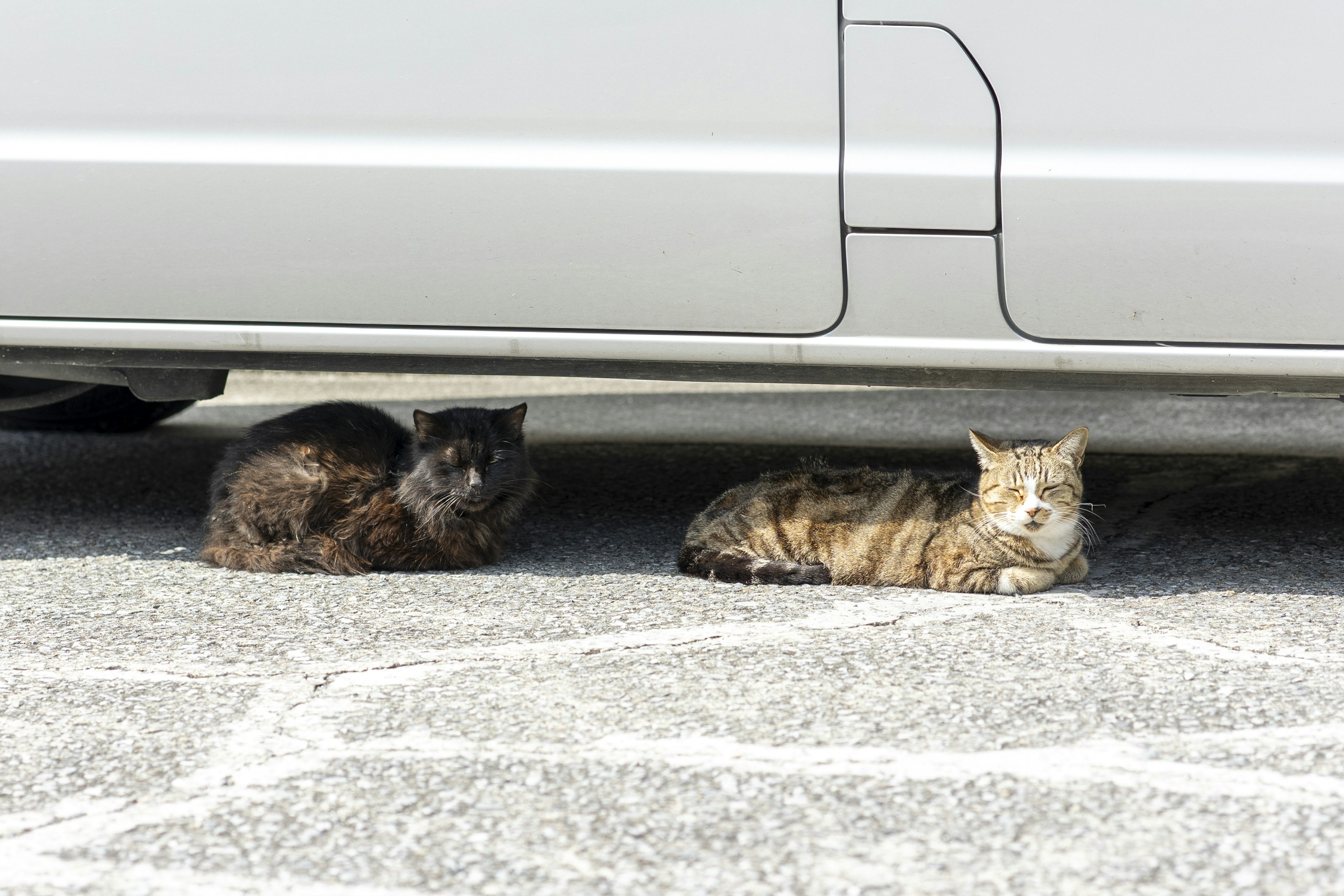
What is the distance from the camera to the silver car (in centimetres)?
269

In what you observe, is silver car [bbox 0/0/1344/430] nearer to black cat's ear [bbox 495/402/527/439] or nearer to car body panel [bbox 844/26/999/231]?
car body panel [bbox 844/26/999/231]

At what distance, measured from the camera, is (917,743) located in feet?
7.01

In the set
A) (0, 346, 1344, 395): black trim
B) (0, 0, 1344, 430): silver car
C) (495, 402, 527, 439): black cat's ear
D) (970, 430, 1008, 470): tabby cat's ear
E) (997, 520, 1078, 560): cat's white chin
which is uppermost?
(0, 0, 1344, 430): silver car

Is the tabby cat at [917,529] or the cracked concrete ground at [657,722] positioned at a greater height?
the tabby cat at [917,529]

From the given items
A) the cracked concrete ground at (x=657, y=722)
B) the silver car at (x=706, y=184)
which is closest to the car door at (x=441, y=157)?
the silver car at (x=706, y=184)

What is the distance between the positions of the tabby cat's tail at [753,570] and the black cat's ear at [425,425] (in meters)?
0.85

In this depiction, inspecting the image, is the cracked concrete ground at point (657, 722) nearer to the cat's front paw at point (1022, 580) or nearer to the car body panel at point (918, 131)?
the cat's front paw at point (1022, 580)

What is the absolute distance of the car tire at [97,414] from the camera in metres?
5.05

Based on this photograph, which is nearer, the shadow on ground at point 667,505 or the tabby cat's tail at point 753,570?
the tabby cat's tail at point 753,570

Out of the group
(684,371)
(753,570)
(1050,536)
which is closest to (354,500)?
(684,371)

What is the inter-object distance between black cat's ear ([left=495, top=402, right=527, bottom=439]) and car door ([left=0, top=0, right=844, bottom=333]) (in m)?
0.60

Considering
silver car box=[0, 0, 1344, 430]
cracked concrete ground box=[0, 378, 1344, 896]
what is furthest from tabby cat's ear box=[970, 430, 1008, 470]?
cracked concrete ground box=[0, 378, 1344, 896]

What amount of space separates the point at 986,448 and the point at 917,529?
0.98ft

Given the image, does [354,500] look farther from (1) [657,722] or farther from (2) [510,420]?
(1) [657,722]
